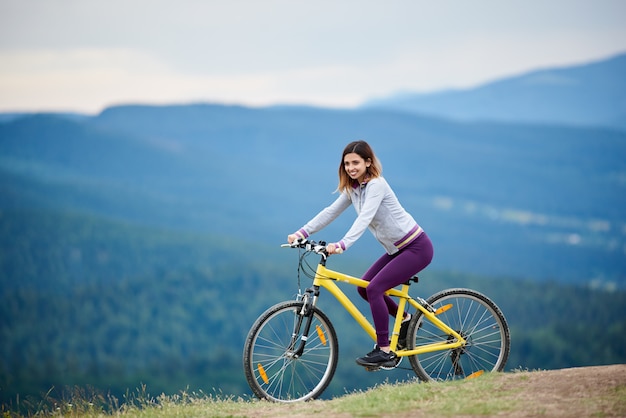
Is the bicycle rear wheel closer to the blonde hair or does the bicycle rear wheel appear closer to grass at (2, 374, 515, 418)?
grass at (2, 374, 515, 418)

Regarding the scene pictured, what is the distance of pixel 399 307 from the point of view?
775 centimetres

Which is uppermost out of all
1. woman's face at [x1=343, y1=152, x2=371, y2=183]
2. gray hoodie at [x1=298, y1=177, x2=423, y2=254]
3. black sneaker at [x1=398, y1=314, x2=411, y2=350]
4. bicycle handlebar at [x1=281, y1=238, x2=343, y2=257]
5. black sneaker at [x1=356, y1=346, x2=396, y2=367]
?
woman's face at [x1=343, y1=152, x2=371, y2=183]

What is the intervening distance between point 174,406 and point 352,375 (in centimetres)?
11016

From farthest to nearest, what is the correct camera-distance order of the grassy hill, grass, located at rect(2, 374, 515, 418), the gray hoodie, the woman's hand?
the gray hoodie
the woman's hand
grass, located at rect(2, 374, 515, 418)
the grassy hill

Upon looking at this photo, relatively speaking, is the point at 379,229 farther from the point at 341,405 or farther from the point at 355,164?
the point at 341,405

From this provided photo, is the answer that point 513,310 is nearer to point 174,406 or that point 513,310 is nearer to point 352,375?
point 352,375

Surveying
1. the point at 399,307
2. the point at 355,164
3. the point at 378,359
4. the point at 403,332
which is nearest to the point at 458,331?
the point at 403,332

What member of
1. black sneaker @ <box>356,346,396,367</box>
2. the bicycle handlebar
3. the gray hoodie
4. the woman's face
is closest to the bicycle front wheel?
black sneaker @ <box>356,346,396,367</box>

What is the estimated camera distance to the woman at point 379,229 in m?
7.34

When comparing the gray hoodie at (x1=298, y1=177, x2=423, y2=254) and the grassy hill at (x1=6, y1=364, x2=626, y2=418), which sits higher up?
the gray hoodie at (x1=298, y1=177, x2=423, y2=254)

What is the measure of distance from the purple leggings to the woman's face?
2.55 feet

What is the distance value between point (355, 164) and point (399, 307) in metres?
1.39

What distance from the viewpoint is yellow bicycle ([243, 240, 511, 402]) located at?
7441 mm

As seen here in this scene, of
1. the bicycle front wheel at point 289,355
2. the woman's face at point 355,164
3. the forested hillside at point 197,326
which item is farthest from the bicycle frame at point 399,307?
the forested hillside at point 197,326
